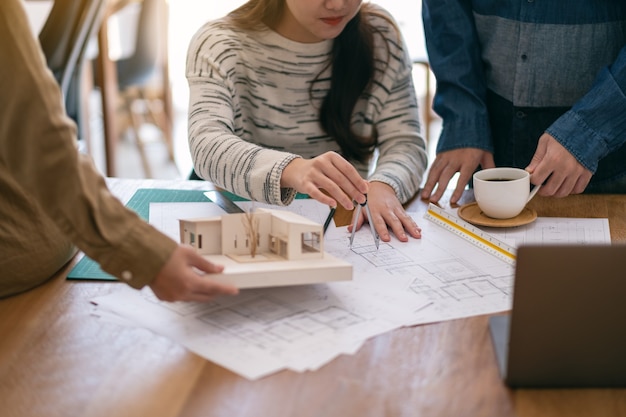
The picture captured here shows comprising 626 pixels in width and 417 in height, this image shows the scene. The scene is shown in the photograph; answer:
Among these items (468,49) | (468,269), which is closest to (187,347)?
(468,269)

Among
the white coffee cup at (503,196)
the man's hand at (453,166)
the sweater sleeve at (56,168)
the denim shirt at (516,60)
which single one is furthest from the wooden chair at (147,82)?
the sweater sleeve at (56,168)

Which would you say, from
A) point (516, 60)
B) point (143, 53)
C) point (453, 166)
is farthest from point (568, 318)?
point (143, 53)

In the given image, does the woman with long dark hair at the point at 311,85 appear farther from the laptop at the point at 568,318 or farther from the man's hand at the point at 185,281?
the laptop at the point at 568,318

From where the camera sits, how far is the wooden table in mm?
757

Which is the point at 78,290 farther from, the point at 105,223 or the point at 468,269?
the point at 468,269

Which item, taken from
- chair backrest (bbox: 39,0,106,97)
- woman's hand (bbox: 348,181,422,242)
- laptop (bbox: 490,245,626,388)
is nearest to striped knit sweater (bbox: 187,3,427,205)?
woman's hand (bbox: 348,181,422,242)

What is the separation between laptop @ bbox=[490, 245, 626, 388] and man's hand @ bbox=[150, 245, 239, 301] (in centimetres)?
32

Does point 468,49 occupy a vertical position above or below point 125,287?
above

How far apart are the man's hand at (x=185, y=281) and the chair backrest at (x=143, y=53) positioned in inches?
129

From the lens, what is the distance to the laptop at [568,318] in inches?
29.2

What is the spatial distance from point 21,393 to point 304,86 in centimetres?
94

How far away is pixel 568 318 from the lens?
766 mm

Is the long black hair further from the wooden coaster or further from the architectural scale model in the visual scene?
the architectural scale model

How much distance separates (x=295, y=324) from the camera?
907 mm
